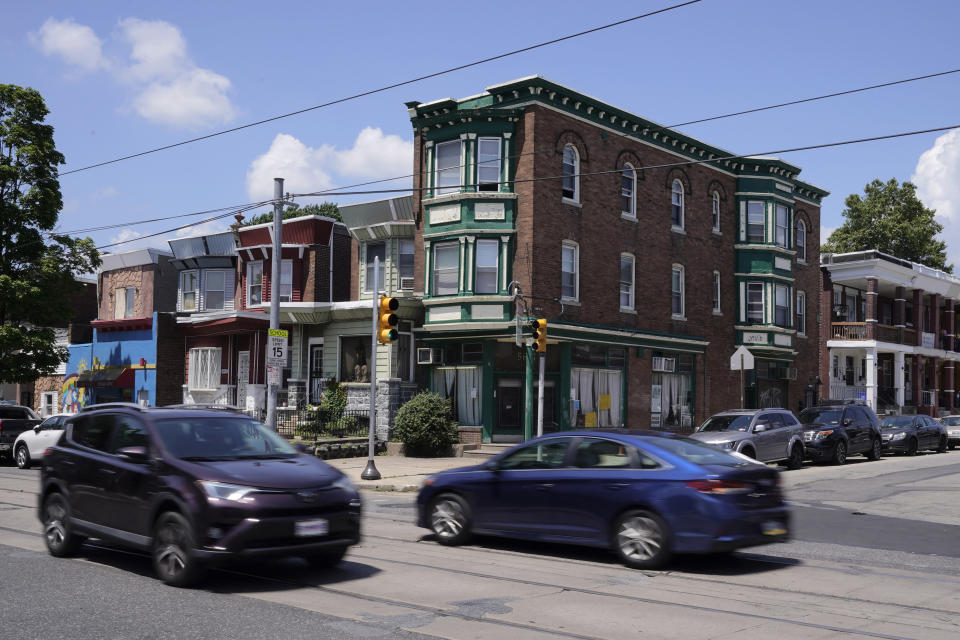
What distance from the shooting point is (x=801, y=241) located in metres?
39.2

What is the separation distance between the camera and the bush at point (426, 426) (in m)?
26.4

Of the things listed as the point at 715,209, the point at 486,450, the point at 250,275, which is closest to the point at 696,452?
the point at 486,450

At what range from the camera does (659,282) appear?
105 ft

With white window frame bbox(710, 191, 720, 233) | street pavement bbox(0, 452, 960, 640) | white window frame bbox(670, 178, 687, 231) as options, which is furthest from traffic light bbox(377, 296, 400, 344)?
white window frame bbox(710, 191, 720, 233)

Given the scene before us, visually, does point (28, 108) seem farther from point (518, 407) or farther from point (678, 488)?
point (678, 488)

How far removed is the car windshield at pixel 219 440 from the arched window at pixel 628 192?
2264 cm

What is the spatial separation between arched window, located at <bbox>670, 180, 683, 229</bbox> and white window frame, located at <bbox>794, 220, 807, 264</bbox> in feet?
27.0

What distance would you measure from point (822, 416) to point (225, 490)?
2244 centimetres

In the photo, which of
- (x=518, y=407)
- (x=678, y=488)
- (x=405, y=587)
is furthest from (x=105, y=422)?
(x=518, y=407)

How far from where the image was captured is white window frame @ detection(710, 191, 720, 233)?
35.0 m

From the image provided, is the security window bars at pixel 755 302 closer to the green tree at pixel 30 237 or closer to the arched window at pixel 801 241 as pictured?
the arched window at pixel 801 241

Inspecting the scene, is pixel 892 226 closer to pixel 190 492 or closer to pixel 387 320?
pixel 387 320

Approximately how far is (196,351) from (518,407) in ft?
52.6

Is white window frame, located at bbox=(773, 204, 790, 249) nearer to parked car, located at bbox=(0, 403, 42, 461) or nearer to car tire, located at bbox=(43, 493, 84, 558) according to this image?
parked car, located at bbox=(0, 403, 42, 461)
